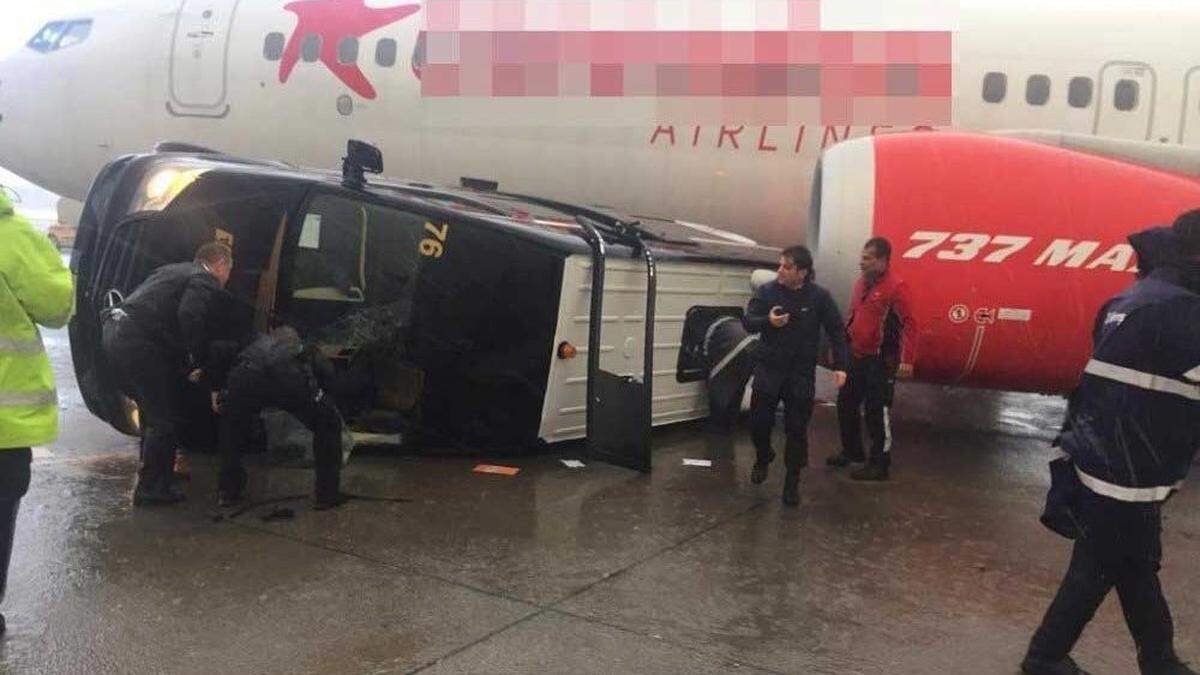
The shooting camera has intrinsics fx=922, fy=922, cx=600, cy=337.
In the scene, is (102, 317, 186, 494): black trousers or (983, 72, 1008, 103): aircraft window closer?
(102, 317, 186, 494): black trousers

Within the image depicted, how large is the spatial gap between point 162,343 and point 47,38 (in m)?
7.02

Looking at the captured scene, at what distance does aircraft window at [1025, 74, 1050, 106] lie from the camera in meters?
7.96

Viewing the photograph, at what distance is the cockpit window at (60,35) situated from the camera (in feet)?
31.0

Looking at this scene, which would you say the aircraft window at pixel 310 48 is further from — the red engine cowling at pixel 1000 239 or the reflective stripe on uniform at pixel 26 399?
the reflective stripe on uniform at pixel 26 399

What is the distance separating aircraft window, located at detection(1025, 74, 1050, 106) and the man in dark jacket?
22.1 feet

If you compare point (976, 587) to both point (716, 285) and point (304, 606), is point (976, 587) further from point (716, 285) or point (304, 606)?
point (716, 285)

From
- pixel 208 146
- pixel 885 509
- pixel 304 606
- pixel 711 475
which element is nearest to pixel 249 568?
pixel 304 606

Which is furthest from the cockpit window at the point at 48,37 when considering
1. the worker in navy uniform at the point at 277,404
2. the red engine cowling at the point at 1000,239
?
the red engine cowling at the point at 1000,239

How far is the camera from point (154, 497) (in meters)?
4.55

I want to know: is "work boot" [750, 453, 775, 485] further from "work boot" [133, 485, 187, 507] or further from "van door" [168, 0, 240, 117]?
"van door" [168, 0, 240, 117]

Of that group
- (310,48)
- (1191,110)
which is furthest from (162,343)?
(1191,110)

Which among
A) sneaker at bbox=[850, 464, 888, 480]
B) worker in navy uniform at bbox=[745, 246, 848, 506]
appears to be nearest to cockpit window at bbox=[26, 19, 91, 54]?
worker in navy uniform at bbox=[745, 246, 848, 506]

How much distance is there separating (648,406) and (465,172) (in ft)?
13.3

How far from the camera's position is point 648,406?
5.33 meters
